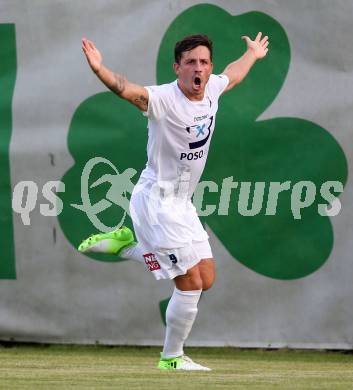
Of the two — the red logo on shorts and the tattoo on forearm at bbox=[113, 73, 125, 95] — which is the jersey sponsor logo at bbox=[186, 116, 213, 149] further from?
the red logo on shorts

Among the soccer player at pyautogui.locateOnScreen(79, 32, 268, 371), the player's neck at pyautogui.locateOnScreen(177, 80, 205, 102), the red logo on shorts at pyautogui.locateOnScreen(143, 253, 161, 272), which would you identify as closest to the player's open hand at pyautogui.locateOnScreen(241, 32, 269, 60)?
the soccer player at pyautogui.locateOnScreen(79, 32, 268, 371)

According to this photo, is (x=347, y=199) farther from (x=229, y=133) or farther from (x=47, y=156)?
(x=47, y=156)

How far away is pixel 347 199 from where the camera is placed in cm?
792

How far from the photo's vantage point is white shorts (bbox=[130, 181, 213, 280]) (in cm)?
649

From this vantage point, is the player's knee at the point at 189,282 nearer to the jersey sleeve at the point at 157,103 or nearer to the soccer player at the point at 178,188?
the soccer player at the point at 178,188

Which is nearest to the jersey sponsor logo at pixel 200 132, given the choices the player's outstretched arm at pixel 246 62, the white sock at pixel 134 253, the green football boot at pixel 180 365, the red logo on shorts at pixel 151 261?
the player's outstretched arm at pixel 246 62

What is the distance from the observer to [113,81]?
6.11 m

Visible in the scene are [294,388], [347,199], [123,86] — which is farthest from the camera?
[347,199]

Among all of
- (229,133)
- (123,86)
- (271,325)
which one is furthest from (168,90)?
(271,325)

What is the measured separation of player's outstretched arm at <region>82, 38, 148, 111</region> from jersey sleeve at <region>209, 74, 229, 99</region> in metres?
0.55

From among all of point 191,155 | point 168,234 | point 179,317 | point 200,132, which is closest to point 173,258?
point 168,234

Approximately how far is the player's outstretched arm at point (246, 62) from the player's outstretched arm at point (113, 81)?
85cm

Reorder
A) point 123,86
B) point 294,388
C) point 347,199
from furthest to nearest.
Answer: point 347,199
point 123,86
point 294,388

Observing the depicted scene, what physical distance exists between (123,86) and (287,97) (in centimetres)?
209
